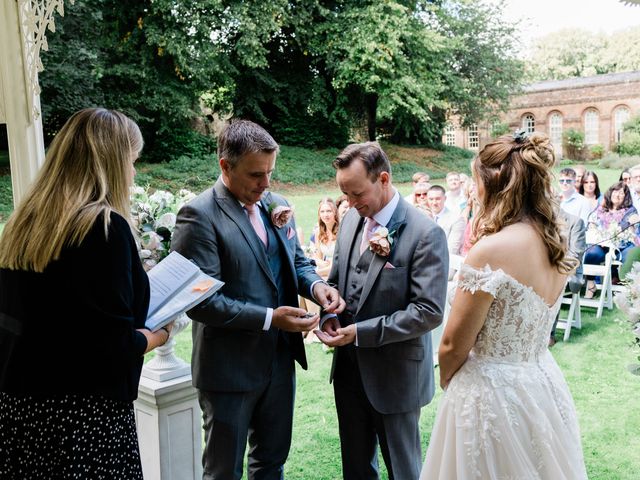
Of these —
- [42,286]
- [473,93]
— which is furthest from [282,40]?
[42,286]

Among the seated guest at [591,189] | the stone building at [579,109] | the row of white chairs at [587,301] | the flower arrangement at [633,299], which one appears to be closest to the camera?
the flower arrangement at [633,299]

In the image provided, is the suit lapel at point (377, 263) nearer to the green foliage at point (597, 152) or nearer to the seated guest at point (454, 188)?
the seated guest at point (454, 188)

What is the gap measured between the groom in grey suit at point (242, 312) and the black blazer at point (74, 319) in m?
0.61

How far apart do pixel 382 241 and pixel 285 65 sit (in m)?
22.0

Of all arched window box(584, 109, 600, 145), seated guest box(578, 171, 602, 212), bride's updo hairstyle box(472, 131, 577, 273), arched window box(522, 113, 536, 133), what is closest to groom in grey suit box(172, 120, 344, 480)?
bride's updo hairstyle box(472, 131, 577, 273)

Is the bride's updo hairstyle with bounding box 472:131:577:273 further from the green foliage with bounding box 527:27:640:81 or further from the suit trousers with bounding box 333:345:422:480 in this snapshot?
the green foliage with bounding box 527:27:640:81

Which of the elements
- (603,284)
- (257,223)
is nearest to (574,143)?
(603,284)

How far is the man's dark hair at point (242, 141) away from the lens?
8.18ft

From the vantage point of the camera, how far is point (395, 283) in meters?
2.57

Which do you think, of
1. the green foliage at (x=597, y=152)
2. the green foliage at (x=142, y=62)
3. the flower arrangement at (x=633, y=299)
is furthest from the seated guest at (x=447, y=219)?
the green foliage at (x=597, y=152)

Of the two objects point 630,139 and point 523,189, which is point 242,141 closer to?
point 523,189

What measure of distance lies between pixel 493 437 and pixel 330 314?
2.81 feet

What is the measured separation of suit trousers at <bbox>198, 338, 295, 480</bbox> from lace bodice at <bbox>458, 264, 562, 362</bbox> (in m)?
0.92

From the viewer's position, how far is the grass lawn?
12.6ft
